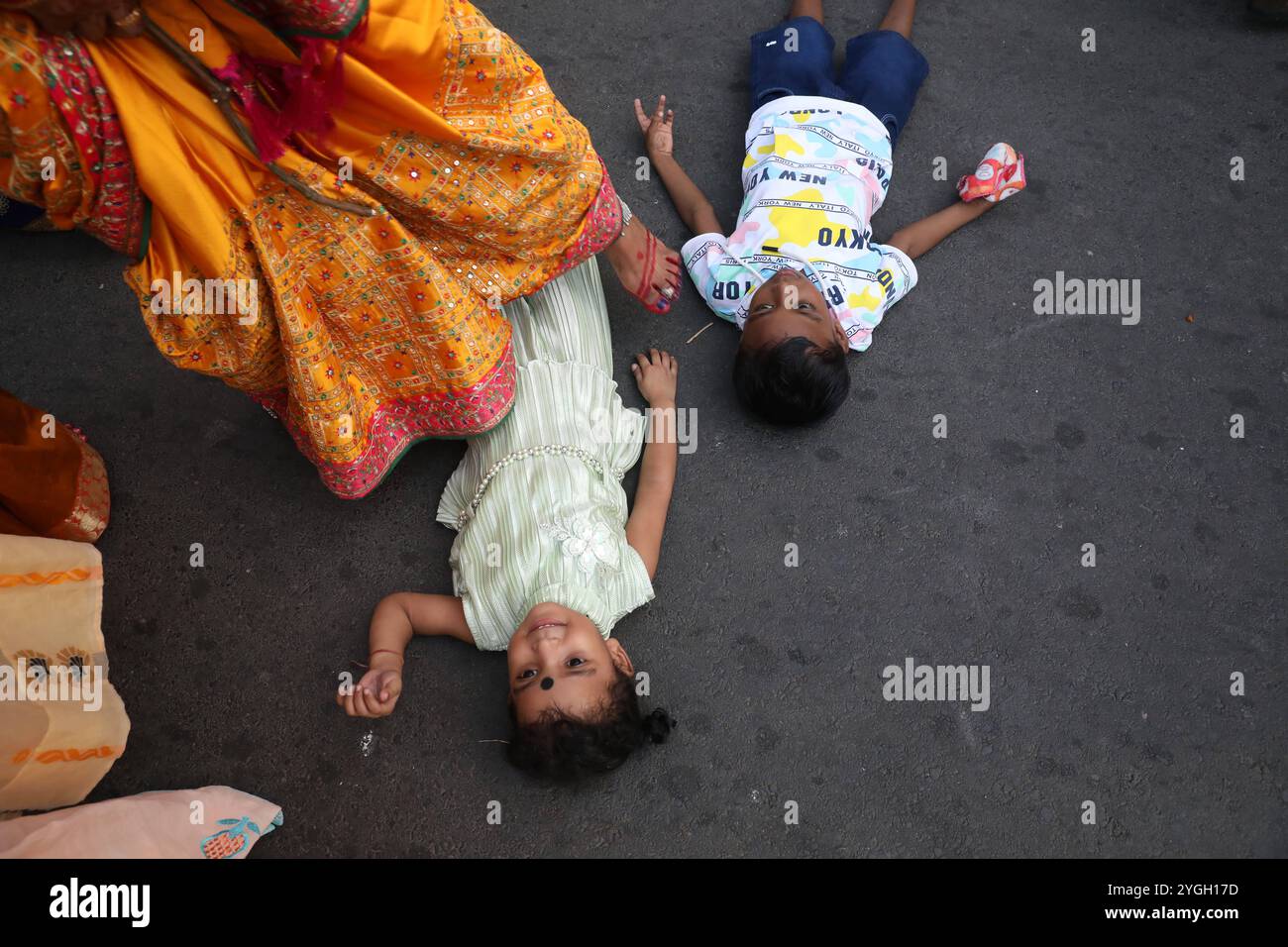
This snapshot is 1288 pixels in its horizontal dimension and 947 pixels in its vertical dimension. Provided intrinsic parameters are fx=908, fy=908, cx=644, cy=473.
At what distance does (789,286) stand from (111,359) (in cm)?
165

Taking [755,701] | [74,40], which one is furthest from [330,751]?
[74,40]

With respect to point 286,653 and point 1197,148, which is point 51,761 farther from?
point 1197,148

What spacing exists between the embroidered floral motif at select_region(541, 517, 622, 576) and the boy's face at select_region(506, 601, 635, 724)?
4.4 inches

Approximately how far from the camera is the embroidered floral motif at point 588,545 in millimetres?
1834

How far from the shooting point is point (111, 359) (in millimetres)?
2213

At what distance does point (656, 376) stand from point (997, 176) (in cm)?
106

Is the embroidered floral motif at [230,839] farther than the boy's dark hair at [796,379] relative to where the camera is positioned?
No

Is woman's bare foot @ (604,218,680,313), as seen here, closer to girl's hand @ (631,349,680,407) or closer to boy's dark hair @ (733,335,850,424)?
girl's hand @ (631,349,680,407)

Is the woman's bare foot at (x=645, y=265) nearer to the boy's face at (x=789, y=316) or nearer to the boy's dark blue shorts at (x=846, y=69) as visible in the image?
the boy's face at (x=789, y=316)

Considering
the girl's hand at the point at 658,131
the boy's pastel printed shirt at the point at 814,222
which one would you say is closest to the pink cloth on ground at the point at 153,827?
the boy's pastel printed shirt at the point at 814,222

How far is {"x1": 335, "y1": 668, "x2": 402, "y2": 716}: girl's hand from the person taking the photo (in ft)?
5.56

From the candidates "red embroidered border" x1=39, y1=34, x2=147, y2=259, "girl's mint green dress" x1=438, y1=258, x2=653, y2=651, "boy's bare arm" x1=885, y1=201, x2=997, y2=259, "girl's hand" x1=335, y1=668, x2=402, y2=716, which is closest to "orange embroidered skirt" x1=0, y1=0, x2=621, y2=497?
"red embroidered border" x1=39, y1=34, x2=147, y2=259

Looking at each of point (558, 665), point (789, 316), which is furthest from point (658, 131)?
point (558, 665)

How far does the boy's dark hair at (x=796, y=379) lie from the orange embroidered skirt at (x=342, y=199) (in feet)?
1.47
